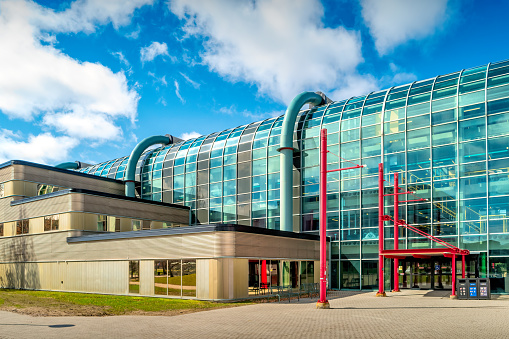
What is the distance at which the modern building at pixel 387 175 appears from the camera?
32.0 m

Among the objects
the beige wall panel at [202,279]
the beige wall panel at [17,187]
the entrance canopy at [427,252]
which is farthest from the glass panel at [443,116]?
the beige wall panel at [17,187]

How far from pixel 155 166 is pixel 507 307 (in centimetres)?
4020

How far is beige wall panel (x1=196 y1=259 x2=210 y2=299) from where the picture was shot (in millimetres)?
27938

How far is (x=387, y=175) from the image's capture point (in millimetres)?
36562

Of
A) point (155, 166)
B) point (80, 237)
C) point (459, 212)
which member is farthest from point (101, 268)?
point (459, 212)

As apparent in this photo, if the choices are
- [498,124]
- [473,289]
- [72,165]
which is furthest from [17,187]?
[498,124]

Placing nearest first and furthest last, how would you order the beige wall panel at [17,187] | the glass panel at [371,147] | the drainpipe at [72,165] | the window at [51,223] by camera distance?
the glass panel at [371,147]
the window at [51,223]
the beige wall panel at [17,187]
the drainpipe at [72,165]

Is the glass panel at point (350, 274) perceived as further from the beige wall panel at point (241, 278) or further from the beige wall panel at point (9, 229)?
the beige wall panel at point (9, 229)

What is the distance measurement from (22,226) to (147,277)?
17.4 m

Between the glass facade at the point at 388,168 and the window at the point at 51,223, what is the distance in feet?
47.8

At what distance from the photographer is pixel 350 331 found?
16.1 metres

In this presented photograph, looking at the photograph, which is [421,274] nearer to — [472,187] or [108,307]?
[472,187]

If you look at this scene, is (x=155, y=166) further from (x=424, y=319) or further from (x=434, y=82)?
(x=424, y=319)

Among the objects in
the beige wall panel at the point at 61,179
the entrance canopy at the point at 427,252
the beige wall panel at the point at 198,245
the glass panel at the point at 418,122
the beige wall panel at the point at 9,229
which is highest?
the glass panel at the point at 418,122
